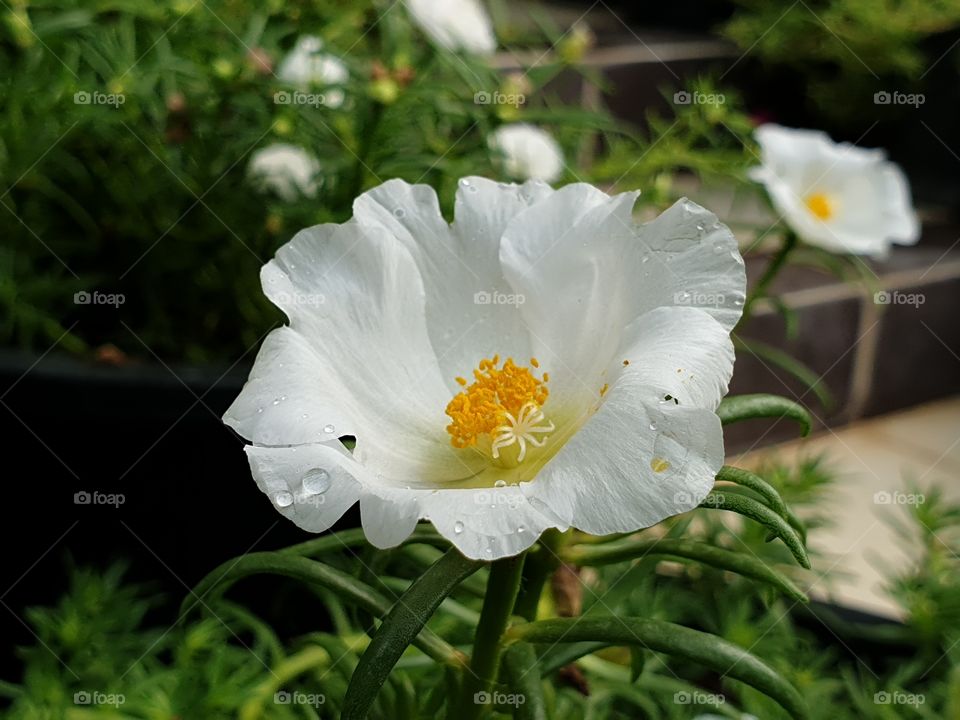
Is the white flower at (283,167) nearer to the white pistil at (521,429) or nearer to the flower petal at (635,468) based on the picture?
the white pistil at (521,429)

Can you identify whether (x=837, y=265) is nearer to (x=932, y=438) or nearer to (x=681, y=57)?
(x=932, y=438)

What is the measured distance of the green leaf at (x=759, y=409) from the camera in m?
0.64

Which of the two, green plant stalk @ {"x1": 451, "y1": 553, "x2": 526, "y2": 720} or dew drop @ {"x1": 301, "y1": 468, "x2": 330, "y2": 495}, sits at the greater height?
dew drop @ {"x1": 301, "y1": 468, "x2": 330, "y2": 495}

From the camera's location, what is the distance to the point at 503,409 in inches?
25.1

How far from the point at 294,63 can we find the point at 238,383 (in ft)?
1.04

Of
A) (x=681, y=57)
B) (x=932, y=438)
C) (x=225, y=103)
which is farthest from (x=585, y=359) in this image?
(x=681, y=57)

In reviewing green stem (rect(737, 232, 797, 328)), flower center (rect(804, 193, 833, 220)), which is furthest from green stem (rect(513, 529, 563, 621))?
flower center (rect(804, 193, 833, 220))

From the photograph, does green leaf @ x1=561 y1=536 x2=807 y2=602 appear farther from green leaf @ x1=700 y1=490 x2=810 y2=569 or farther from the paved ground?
the paved ground

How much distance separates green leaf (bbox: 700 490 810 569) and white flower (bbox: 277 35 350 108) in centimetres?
65

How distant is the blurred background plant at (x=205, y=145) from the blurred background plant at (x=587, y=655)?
0.29 metres

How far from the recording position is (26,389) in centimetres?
111

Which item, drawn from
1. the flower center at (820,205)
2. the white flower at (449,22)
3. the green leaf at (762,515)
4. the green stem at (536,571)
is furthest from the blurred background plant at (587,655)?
the white flower at (449,22)

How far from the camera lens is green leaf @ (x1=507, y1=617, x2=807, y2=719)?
0.55 metres

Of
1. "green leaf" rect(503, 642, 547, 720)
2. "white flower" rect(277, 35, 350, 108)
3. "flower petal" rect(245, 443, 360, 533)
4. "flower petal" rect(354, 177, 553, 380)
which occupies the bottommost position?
"green leaf" rect(503, 642, 547, 720)
